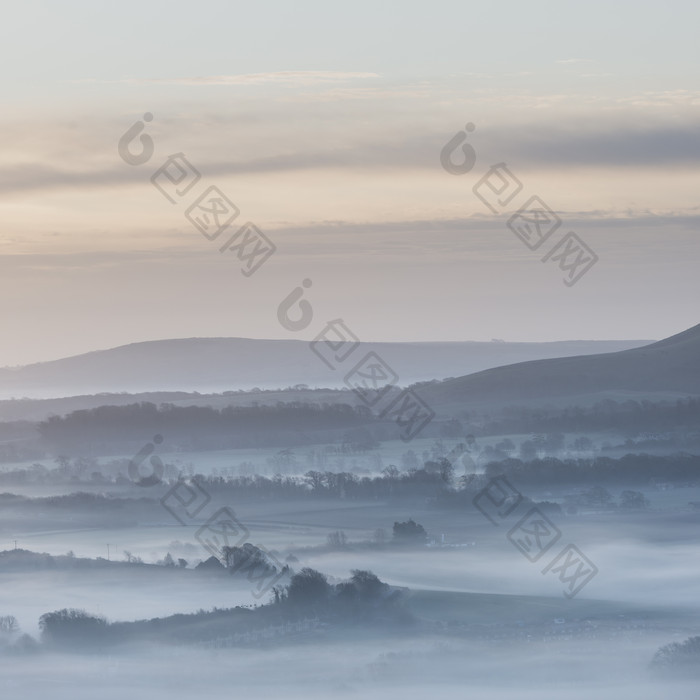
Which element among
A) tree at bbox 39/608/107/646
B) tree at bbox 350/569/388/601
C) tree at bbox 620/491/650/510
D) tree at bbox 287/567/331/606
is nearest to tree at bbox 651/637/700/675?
tree at bbox 350/569/388/601

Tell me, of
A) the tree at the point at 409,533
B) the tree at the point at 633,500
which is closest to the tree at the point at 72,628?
the tree at the point at 409,533

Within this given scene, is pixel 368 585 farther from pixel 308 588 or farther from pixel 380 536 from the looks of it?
pixel 380 536

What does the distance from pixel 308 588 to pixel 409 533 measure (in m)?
24.6

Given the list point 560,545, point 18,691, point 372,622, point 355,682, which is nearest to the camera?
point 18,691

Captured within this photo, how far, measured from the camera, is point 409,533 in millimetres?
75250

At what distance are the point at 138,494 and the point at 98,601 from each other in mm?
44171

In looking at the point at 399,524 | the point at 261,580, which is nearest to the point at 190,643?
the point at 261,580

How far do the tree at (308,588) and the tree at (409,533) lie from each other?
17716 mm

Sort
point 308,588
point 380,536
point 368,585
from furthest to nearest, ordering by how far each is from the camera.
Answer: point 380,536
point 368,585
point 308,588

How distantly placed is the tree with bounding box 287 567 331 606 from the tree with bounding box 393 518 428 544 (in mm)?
17716

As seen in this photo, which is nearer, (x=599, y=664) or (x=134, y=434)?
(x=599, y=664)

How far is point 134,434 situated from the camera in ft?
448

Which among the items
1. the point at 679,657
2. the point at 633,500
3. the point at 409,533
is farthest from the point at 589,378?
the point at 679,657

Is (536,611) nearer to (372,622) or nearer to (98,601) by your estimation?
(372,622)
